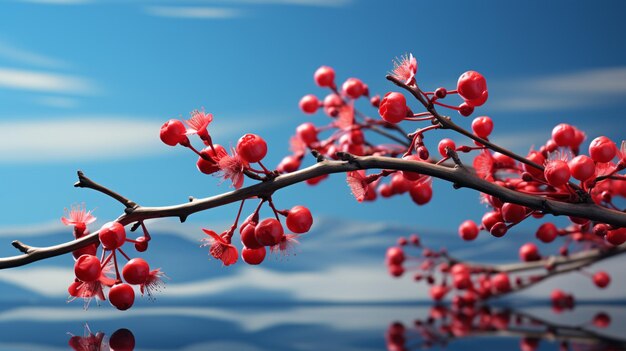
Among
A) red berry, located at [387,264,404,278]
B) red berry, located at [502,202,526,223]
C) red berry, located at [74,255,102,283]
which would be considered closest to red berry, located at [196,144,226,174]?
red berry, located at [74,255,102,283]

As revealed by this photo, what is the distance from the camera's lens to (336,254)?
6.04 feet

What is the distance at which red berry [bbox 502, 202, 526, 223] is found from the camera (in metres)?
0.55

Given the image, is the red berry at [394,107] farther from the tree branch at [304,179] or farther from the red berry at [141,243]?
the red berry at [141,243]

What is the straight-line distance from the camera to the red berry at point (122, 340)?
0.70 metres

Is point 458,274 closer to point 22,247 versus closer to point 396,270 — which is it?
point 396,270

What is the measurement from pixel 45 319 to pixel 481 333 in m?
0.77

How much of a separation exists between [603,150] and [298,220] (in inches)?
9.9

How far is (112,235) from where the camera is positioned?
19.4 inches

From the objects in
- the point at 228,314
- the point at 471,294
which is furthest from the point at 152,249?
the point at 471,294

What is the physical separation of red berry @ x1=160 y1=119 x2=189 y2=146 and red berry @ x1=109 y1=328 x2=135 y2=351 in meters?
0.25

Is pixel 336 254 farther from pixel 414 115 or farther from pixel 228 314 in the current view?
pixel 414 115

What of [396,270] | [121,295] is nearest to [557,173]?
[121,295]

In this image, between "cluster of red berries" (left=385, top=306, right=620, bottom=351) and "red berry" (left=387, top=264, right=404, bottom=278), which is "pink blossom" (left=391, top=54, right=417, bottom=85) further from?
"red berry" (left=387, top=264, right=404, bottom=278)

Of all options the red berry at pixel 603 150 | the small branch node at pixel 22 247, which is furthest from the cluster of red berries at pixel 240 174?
the red berry at pixel 603 150
